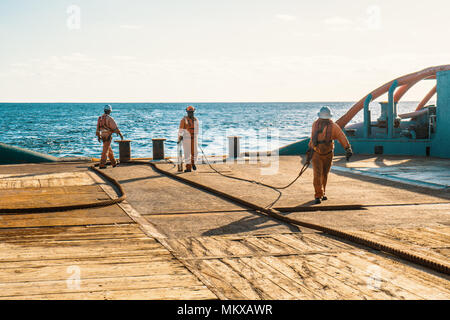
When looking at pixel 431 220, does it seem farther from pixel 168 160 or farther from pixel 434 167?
pixel 168 160

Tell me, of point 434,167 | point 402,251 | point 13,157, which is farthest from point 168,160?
point 402,251

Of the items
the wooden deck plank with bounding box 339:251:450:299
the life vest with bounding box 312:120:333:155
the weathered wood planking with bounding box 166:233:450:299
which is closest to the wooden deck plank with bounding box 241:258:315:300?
the weathered wood planking with bounding box 166:233:450:299

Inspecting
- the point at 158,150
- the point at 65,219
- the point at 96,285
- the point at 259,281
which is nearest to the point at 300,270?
the point at 259,281

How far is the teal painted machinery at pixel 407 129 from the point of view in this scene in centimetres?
1731

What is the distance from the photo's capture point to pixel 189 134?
1445 centimetres

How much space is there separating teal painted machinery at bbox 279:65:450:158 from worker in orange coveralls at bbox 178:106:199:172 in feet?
21.7

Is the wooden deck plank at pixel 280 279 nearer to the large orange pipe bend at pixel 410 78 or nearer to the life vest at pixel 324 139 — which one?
the life vest at pixel 324 139

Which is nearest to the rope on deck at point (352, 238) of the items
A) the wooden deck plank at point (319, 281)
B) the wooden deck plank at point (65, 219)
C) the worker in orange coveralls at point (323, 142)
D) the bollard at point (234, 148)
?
the wooden deck plank at point (319, 281)

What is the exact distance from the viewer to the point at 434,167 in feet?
47.2

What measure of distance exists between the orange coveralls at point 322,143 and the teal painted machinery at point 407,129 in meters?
9.51

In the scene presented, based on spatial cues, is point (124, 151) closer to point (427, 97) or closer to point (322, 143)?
point (322, 143)

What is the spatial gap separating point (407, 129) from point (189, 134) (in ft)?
30.2

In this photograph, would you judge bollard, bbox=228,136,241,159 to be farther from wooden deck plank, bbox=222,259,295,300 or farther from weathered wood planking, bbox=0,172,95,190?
wooden deck plank, bbox=222,259,295,300
